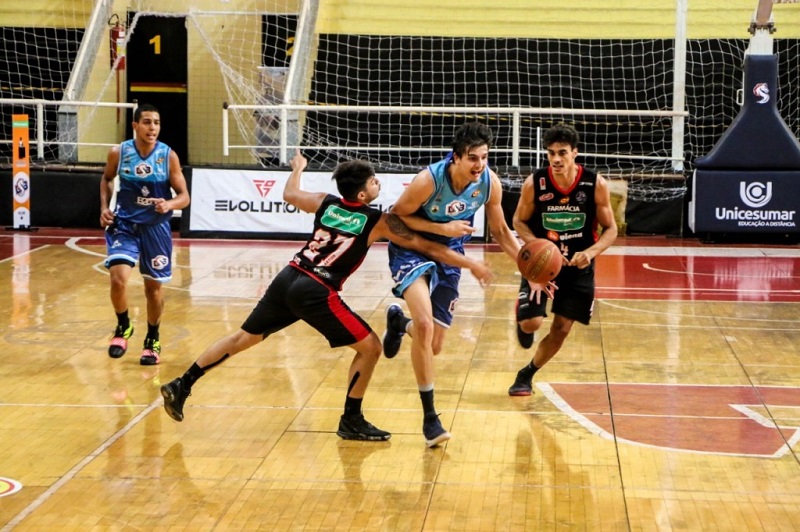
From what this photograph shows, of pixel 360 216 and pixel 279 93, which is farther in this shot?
pixel 279 93

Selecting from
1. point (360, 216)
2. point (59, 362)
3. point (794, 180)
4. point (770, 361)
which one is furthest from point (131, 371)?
point (794, 180)

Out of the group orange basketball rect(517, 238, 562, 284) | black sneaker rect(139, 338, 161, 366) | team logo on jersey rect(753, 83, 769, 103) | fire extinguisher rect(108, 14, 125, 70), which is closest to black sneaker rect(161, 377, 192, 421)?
black sneaker rect(139, 338, 161, 366)

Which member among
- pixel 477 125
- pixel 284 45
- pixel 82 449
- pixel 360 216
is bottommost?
pixel 82 449

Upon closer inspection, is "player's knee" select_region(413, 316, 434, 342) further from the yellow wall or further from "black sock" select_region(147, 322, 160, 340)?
the yellow wall

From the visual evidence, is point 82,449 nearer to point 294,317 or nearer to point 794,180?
point 294,317

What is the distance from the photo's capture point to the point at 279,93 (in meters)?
20.4

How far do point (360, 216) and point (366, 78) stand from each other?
1387cm

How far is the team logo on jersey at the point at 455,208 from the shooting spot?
23.4 feet

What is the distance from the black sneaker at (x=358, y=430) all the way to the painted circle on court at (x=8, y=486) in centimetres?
184

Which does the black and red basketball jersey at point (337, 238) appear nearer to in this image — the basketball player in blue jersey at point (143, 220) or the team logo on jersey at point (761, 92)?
the basketball player in blue jersey at point (143, 220)

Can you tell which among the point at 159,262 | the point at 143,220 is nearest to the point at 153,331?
the point at 159,262

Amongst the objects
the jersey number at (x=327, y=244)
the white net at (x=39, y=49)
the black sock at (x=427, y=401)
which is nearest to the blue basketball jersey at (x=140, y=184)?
the jersey number at (x=327, y=244)

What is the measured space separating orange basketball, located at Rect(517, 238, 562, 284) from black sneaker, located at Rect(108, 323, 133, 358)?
3446mm

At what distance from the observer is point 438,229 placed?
693 cm
